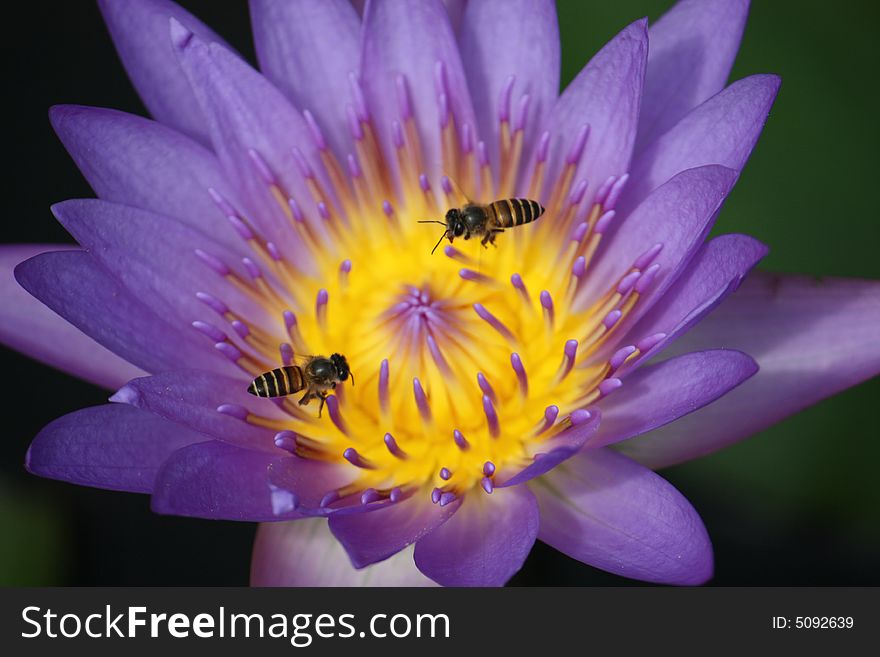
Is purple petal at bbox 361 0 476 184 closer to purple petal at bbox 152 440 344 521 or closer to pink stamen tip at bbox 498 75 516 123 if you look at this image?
pink stamen tip at bbox 498 75 516 123

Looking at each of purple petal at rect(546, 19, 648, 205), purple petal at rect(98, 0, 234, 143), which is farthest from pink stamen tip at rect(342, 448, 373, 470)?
purple petal at rect(98, 0, 234, 143)

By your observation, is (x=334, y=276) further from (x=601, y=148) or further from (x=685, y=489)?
(x=685, y=489)

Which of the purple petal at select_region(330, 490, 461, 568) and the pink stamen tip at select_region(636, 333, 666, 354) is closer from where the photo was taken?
the purple petal at select_region(330, 490, 461, 568)

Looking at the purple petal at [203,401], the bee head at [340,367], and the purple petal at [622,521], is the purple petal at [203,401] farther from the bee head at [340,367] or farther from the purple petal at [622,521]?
the purple petal at [622,521]

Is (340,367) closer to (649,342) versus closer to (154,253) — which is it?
(154,253)

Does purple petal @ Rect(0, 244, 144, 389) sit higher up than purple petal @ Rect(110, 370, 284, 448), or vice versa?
purple petal @ Rect(0, 244, 144, 389)

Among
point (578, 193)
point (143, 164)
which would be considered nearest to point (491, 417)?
point (578, 193)
